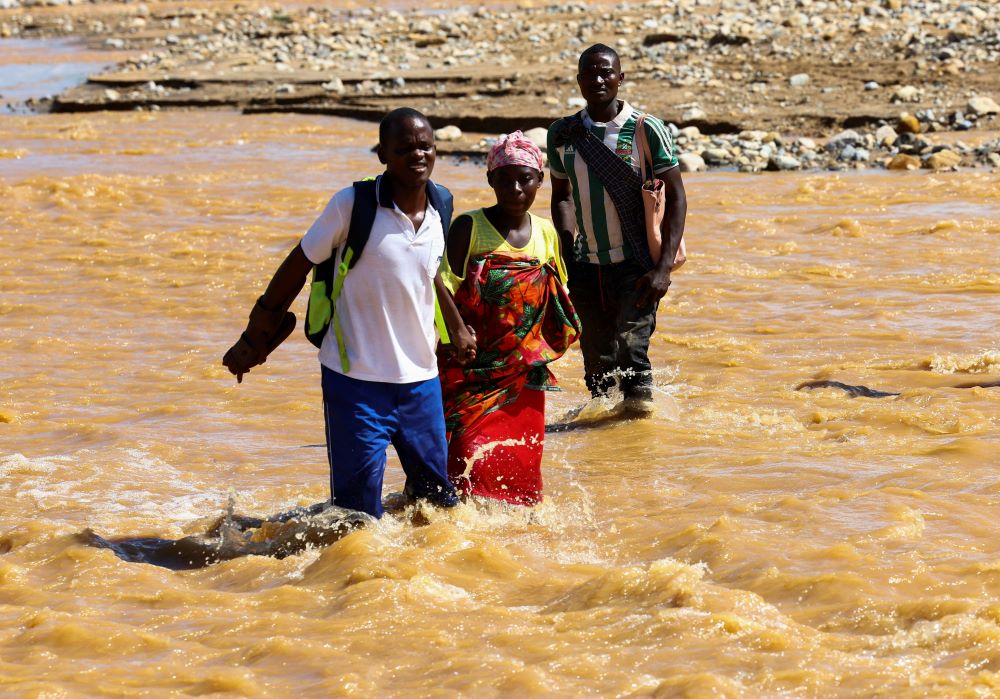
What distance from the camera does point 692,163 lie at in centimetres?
1491

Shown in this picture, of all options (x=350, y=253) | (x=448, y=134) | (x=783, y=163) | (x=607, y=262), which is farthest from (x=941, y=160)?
(x=350, y=253)

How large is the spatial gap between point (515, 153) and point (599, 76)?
1.23m

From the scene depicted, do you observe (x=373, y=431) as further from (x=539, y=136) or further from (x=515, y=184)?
(x=539, y=136)

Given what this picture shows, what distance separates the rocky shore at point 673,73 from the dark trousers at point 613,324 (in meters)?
8.69

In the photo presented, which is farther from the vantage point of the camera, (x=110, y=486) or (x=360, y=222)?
(x=110, y=486)

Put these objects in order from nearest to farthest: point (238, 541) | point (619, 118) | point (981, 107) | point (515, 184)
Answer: point (515, 184), point (238, 541), point (619, 118), point (981, 107)

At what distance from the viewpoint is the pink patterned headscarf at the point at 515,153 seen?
477 centimetres

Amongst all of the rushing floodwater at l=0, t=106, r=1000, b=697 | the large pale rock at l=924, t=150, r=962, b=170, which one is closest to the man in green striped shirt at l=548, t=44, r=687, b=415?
the rushing floodwater at l=0, t=106, r=1000, b=697

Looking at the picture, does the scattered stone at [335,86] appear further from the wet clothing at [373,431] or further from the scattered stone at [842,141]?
the wet clothing at [373,431]

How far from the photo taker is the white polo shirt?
4.30m

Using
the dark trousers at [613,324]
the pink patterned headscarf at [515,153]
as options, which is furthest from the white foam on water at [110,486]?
the pink patterned headscarf at [515,153]

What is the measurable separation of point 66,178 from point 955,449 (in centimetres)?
1172

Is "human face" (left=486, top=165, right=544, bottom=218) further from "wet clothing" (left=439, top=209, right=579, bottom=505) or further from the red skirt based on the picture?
the red skirt

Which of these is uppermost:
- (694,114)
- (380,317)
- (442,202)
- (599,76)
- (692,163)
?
(599,76)
